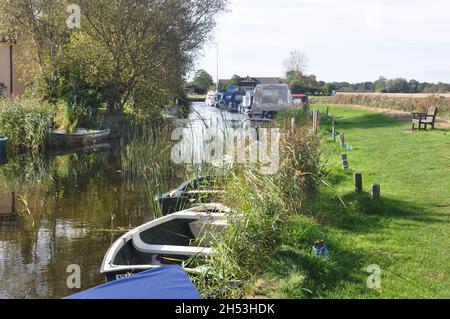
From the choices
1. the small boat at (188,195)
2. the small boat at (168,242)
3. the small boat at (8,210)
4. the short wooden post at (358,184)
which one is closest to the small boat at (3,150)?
the small boat at (8,210)

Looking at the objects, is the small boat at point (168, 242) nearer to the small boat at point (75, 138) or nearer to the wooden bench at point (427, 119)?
the small boat at point (75, 138)

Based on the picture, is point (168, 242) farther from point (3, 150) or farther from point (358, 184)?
point (3, 150)

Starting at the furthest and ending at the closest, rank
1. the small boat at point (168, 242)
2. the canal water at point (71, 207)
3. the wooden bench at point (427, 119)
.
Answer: the wooden bench at point (427, 119)
the canal water at point (71, 207)
the small boat at point (168, 242)

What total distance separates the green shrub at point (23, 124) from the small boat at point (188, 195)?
41.6 ft

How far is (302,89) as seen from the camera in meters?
65.6

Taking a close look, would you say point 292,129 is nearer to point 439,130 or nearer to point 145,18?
point 439,130

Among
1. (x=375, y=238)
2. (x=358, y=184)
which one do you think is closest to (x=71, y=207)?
(x=358, y=184)

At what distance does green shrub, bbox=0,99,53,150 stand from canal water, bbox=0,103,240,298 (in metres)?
1.89

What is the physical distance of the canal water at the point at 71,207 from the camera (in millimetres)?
7836

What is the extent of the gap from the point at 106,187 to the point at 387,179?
7.15m

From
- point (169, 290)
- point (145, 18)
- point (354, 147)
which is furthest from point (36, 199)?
point (145, 18)

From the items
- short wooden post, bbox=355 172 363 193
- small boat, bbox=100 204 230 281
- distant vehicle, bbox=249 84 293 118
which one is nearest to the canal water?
small boat, bbox=100 204 230 281

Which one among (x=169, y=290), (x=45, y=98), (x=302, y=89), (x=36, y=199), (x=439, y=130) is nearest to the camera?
(x=169, y=290)

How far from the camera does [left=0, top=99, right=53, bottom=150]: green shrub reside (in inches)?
819
